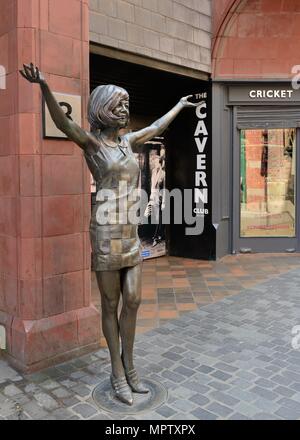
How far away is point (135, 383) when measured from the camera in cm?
329

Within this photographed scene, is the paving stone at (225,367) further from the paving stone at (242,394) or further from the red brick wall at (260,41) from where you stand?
the red brick wall at (260,41)

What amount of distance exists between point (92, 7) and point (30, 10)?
2360 mm

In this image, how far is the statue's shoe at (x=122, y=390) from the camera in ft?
10.2

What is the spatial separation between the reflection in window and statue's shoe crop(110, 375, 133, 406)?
578 cm

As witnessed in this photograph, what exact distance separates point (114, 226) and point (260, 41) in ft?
20.8

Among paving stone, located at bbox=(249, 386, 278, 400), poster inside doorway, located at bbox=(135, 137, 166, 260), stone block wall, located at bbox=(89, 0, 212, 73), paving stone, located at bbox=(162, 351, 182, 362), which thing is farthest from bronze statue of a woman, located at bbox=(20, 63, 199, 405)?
poster inside doorway, located at bbox=(135, 137, 166, 260)

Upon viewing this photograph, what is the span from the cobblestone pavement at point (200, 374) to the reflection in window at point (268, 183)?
150 inches

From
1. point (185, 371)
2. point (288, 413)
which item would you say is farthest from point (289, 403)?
point (185, 371)

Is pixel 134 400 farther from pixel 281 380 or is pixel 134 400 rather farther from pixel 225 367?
pixel 281 380

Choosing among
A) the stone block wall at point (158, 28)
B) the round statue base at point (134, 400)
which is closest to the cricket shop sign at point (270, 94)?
the stone block wall at point (158, 28)

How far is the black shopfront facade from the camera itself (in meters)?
8.08

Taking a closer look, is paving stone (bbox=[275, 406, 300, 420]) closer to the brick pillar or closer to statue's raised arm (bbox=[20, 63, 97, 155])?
the brick pillar

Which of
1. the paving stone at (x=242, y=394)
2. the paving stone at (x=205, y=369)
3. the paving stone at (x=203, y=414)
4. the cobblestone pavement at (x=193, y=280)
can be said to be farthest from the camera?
the cobblestone pavement at (x=193, y=280)

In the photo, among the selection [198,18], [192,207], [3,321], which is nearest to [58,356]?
[3,321]
